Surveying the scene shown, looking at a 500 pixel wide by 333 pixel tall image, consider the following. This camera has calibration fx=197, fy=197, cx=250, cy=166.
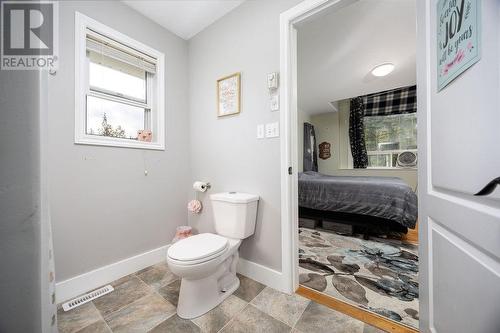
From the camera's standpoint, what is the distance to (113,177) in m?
1.65

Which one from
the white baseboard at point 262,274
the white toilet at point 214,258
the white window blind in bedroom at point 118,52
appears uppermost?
the white window blind in bedroom at point 118,52

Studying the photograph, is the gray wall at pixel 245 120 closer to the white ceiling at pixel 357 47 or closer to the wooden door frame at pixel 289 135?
the wooden door frame at pixel 289 135

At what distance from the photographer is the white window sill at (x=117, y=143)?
150 centimetres

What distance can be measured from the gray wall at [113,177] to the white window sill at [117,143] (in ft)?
0.12

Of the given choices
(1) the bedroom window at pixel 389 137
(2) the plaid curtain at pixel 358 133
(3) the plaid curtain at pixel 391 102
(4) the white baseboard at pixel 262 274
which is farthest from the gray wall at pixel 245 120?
(1) the bedroom window at pixel 389 137

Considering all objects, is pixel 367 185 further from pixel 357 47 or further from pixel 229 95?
pixel 229 95

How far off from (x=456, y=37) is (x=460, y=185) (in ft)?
1.58

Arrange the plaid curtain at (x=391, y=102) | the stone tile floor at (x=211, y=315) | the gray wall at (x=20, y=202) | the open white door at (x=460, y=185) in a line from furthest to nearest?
the plaid curtain at (x=391, y=102), the stone tile floor at (x=211, y=315), the open white door at (x=460, y=185), the gray wall at (x=20, y=202)

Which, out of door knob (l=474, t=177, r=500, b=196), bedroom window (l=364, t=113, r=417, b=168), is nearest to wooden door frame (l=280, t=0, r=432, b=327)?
door knob (l=474, t=177, r=500, b=196)

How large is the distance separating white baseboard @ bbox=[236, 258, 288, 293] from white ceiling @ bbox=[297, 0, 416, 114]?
1900 millimetres

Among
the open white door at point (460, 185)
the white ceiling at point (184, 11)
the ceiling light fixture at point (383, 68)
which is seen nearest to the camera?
the open white door at point (460, 185)

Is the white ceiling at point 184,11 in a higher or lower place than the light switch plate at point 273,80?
higher

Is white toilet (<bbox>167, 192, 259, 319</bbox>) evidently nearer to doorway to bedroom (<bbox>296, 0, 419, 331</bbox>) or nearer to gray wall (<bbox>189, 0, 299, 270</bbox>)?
Answer: gray wall (<bbox>189, 0, 299, 270</bbox>)

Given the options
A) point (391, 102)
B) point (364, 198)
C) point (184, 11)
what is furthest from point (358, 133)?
point (184, 11)
